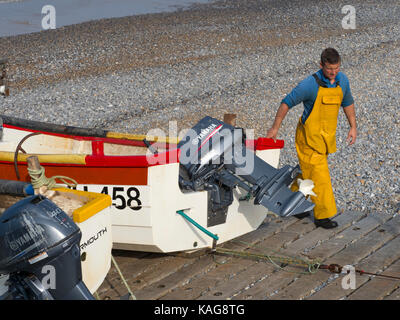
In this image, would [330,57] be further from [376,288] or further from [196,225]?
[376,288]

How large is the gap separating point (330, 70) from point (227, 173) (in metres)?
1.21

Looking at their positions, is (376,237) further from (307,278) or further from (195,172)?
(195,172)

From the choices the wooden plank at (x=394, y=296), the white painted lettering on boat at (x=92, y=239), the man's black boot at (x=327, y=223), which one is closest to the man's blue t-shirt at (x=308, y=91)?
the man's black boot at (x=327, y=223)

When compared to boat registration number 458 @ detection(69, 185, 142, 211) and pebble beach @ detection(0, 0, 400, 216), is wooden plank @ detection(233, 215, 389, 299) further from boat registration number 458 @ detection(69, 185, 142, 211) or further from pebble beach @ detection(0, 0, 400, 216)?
boat registration number 458 @ detection(69, 185, 142, 211)

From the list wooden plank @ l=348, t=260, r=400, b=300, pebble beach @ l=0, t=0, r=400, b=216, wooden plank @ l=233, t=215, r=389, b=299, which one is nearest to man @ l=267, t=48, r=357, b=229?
wooden plank @ l=233, t=215, r=389, b=299

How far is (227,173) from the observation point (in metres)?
5.19

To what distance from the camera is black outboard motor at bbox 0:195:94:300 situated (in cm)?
358

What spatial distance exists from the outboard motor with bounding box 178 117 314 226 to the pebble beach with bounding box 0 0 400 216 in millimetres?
731

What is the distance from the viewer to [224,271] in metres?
5.05

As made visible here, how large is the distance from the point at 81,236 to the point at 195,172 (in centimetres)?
141

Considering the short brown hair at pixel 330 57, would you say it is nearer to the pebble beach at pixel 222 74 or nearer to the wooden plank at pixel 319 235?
the pebble beach at pixel 222 74

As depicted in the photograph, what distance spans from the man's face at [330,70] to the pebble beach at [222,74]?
916 mm

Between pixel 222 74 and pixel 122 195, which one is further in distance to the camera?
pixel 222 74

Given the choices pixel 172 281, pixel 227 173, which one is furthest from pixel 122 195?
pixel 227 173
